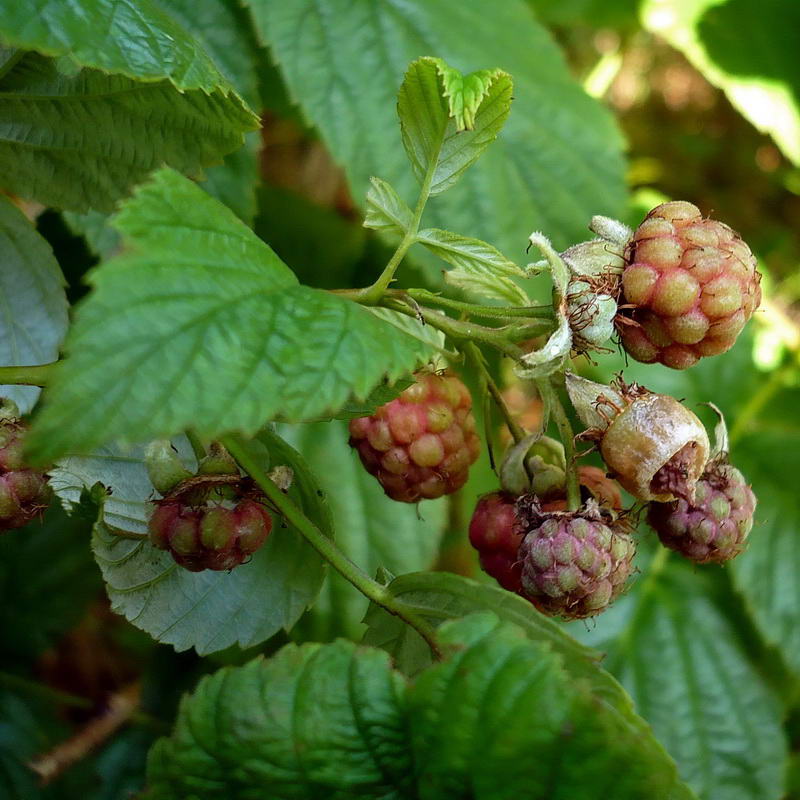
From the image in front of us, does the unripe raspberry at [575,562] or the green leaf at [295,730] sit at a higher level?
the unripe raspberry at [575,562]

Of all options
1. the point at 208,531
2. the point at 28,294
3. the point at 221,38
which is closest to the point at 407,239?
the point at 208,531

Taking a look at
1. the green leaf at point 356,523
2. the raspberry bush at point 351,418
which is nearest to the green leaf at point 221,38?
the raspberry bush at point 351,418

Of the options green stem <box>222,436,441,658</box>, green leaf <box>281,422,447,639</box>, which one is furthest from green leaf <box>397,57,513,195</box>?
green leaf <box>281,422,447,639</box>

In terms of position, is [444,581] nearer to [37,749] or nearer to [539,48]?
[37,749]

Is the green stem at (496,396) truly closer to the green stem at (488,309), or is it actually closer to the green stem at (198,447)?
the green stem at (488,309)

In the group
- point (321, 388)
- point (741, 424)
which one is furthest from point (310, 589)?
point (741, 424)

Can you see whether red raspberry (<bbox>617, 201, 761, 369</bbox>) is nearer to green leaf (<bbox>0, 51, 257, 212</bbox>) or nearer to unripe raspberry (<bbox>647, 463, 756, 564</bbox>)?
unripe raspberry (<bbox>647, 463, 756, 564</bbox>)
